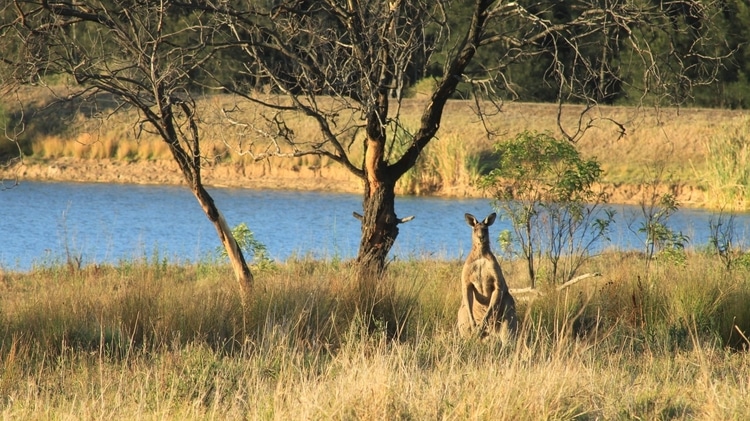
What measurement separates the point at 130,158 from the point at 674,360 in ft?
90.5

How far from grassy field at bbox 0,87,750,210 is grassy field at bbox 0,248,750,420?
16451 millimetres

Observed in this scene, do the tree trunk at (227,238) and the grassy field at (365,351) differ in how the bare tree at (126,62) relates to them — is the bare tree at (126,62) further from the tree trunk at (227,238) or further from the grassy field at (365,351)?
the grassy field at (365,351)

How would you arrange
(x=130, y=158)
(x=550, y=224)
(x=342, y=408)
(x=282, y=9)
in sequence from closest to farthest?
(x=342, y=408) < (x=282, y=9) < (x=550, y=224) < (x=130, y=158)

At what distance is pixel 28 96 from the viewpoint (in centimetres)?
3634

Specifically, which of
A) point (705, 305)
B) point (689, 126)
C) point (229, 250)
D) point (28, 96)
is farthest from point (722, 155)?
point (28, 96)

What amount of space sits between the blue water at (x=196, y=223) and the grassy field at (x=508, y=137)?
142cm

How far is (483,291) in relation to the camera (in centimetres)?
931

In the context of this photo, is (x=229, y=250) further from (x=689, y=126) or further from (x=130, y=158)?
(x=689, y=126)

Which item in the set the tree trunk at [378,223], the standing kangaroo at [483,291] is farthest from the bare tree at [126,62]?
the standing kangaroo at [483,291]

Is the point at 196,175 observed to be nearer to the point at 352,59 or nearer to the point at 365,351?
the point at 352,59

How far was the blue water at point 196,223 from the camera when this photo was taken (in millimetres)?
17672

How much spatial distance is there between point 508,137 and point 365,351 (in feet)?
81.6

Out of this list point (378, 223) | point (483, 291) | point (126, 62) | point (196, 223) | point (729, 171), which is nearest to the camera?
point (483, 291)

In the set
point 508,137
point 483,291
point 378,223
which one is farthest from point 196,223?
point 483,291
